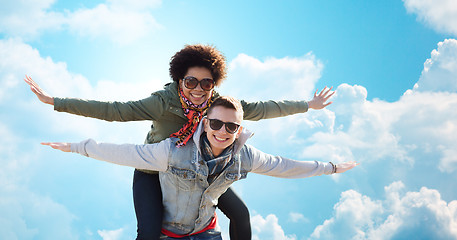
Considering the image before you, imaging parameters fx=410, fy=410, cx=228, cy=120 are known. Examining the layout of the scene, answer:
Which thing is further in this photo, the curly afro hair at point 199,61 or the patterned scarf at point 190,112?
the curly afro hair at point 199,61

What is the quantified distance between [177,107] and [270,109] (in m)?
1.51

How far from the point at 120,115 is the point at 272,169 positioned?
207cm

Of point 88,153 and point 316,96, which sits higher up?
point 316,96

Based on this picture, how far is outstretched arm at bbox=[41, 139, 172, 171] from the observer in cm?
445

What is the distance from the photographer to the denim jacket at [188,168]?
4492mm

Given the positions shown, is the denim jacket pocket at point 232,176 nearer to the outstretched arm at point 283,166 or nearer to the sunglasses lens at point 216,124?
the outstretched arm at point 283,166

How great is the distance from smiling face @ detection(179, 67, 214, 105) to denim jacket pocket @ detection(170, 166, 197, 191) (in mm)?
989

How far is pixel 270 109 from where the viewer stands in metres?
6.03

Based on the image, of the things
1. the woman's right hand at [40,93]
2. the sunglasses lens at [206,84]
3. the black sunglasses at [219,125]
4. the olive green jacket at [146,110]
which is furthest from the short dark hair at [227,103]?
the woman's right hand at [40,93]

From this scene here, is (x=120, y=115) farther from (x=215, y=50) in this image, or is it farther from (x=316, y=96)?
(x=316, y=96)

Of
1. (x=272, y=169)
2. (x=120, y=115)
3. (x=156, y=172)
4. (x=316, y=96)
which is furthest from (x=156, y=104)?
(x=316, y=96)

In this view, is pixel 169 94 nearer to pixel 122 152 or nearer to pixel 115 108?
pixel 115 108

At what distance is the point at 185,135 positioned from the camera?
483cm

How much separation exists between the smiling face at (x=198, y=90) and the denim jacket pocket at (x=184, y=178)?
99 centimetres
